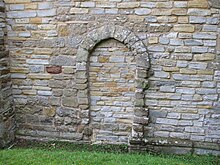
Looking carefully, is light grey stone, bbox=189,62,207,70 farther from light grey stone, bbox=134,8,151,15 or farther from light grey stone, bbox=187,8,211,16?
light grey stone, bbox=134,8,151,15

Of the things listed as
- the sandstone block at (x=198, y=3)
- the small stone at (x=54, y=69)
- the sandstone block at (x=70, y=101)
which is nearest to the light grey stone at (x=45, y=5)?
the small stone at (x=54, y=69)

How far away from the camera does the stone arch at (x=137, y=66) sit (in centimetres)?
486

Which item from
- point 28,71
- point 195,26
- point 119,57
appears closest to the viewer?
point 195,26

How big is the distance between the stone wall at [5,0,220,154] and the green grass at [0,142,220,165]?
229 mm

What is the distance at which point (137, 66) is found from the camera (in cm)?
492

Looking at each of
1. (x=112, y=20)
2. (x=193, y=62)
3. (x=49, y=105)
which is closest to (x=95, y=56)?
(x=112, y=20)

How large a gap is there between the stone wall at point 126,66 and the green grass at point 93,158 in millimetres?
229

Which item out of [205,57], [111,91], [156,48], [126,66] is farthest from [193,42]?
[111,91]

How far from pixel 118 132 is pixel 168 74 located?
1.44 metres

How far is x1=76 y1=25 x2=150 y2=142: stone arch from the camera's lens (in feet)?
16.0

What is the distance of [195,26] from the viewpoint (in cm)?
463

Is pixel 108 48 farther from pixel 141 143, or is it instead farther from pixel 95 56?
pixel 141 143

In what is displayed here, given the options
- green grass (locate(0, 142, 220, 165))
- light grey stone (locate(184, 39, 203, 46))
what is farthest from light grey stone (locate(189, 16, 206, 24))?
green grass (locate(0, 142, 220, 165))

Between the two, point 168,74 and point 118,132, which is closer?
point 168,74
